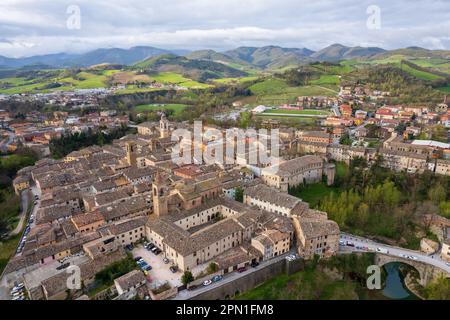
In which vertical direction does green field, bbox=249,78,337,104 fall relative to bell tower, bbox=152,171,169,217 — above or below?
above

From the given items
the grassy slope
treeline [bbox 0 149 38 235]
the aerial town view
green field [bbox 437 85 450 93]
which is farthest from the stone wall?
green field [bbox 437 85 450 93]

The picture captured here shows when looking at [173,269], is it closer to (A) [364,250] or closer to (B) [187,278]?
(B) [187,278]

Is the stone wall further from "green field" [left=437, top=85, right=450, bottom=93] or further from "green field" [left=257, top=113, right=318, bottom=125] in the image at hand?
"green field" [left=437, top=85, right=450, bottom=93]

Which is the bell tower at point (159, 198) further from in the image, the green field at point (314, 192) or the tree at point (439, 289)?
the tree at point (439, 289)

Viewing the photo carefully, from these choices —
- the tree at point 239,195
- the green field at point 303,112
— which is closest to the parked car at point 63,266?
the tree at point 239,195

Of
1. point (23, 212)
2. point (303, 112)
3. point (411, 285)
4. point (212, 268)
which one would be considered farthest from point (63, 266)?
point (303, 112)

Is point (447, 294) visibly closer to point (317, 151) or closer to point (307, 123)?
point (317, 151)
